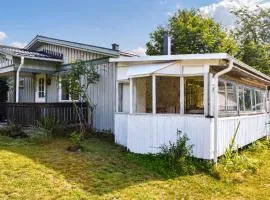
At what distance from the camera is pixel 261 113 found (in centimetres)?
1470

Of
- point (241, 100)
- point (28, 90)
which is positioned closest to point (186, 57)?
point (241, 100)

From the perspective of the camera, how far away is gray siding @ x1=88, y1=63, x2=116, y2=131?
12.5 metres

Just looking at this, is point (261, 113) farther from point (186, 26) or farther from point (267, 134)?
point (186, 26)

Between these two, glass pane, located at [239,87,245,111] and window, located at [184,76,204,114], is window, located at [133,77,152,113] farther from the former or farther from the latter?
glass pane, located at [239,87,245,111]

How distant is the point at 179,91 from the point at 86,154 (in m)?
3.26

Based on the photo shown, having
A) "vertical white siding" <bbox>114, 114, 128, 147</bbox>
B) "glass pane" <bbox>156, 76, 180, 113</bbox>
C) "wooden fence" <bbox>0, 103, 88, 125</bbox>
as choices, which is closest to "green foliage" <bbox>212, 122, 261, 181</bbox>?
"glass pane" <bbox>156, 76, 180, 113</bbox>

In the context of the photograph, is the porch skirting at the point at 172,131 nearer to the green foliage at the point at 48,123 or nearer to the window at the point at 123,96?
the window at the point at 123,96

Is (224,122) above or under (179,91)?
under

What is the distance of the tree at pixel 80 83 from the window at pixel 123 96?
170cm

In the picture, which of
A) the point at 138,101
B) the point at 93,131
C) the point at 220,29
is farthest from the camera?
the point at 220,29

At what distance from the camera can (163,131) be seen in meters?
8.84

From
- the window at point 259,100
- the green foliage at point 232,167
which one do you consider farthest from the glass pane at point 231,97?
the window at point 259,100

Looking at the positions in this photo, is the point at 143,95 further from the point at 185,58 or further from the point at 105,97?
the point at 105,97

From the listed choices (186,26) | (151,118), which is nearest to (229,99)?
(151,118)
